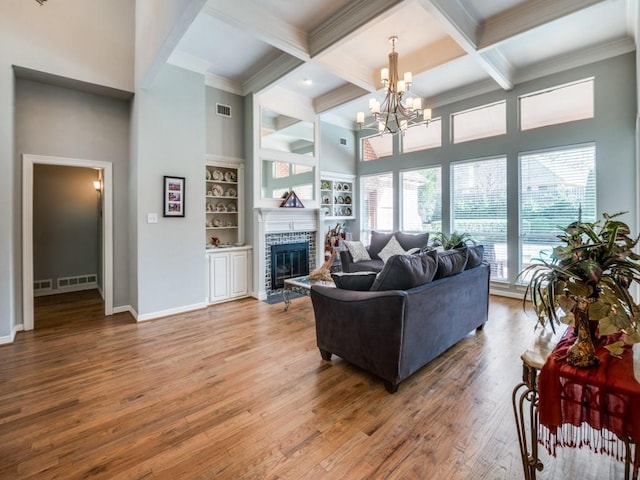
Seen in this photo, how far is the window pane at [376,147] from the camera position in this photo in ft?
21.8

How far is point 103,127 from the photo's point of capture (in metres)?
4.13

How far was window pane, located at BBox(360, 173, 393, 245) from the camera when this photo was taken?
266 inches

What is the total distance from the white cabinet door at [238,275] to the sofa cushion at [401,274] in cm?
311

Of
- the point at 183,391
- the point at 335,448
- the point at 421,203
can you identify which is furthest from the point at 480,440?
the point at 421,203

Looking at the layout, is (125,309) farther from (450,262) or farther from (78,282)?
(450,262)

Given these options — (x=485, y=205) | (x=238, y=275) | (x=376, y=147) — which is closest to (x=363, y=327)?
(x=238, y=275)

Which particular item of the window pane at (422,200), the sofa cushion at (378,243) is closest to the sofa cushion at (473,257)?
the sofa cushion at (378,243)

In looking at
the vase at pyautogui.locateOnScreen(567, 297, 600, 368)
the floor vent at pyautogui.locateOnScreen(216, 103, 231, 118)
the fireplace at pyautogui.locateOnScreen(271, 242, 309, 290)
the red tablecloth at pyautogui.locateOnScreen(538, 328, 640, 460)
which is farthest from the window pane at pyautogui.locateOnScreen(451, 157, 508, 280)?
the vase at pyautogui.locateOnScreen(567, 297, 600, 368)

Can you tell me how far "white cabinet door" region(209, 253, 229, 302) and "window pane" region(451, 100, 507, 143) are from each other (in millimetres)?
4645

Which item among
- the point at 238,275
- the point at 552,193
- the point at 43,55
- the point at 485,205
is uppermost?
the point at 43,55

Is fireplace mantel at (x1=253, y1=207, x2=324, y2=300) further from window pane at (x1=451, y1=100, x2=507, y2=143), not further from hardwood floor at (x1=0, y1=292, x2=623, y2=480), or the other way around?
window pane at (x1=451, y1=100, x2=507, y2=143)

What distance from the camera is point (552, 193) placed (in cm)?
457

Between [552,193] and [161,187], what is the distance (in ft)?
18.5

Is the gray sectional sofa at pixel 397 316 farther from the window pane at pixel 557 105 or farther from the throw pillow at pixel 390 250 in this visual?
the window pane at pixel 557 105
